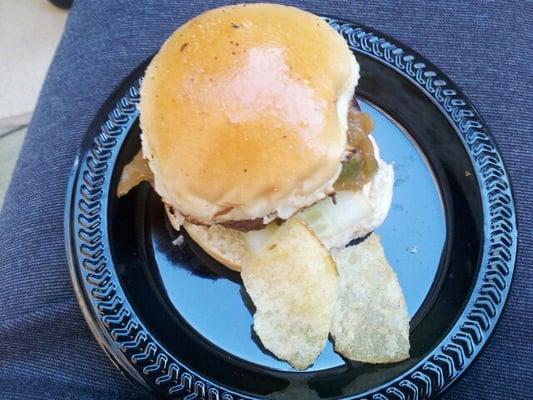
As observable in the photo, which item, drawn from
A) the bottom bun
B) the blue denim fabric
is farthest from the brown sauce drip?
the blue denim fabric

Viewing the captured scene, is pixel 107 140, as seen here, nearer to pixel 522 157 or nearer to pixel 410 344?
pixel 410 344

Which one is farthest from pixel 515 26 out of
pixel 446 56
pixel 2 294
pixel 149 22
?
pixel 2 294

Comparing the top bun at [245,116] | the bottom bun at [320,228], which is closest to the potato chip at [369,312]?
the bottom bun at [320,228]

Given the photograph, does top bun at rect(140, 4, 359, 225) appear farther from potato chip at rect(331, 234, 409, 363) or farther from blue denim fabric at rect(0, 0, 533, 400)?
blue denim fabric at rect(0, 0, 533, 400)

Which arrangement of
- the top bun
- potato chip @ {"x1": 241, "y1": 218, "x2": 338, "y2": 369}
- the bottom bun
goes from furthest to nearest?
the bottom bun < potato chip @ {"x1": 241, "y1": 218, "x2": 338, "y2": 369} < the top bun

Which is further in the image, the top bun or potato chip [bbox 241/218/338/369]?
potato chip [bbox 241/218/338/369]

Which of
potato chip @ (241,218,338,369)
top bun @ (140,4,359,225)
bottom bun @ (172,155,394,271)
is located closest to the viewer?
top bun @ (140,4,359,225)
